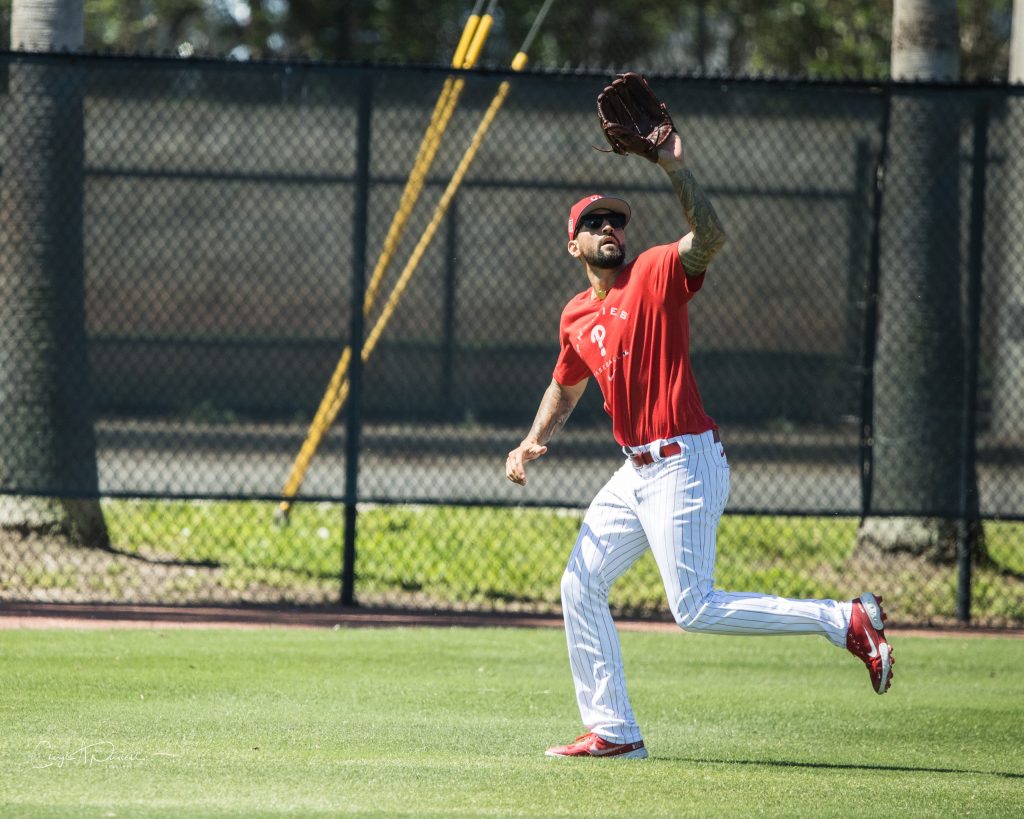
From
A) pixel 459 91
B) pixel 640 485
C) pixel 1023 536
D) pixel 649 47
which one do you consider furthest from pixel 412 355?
pixel 649 47

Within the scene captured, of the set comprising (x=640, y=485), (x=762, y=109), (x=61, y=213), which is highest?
(x=762, y=109)

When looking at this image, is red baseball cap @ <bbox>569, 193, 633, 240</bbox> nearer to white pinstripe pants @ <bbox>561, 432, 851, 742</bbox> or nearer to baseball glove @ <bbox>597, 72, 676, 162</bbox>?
baseball glove @ <bbox>597, 72, 676, 162</bbox>

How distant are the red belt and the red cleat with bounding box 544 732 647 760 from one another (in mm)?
937

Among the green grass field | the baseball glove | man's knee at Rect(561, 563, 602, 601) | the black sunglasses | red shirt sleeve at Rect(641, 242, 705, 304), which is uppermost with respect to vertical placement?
the baseball glove

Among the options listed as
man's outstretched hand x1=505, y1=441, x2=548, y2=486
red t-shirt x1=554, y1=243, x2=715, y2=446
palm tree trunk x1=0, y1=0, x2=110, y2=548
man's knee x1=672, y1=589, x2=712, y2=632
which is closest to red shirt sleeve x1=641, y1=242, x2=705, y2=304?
red t-shirt x1=554, y1=243, x2=715, y2=446

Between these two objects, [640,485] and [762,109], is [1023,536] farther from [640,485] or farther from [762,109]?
[640,485]

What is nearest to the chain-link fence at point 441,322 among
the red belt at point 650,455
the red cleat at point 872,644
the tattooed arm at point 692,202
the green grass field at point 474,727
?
the green grass field at point 474,727

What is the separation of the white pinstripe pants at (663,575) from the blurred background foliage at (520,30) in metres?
19.4

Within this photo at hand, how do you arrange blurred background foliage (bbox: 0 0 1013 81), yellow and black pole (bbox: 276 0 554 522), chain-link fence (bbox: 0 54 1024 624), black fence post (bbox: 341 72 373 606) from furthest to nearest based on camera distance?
blurred background foliage (bbox: 0 0 1013 81) → yellow and black pole (bbox: 276 0 554 522) → chain-link fence (bbox: 0 54 1024 624) → black fence post (bbox: 341 72 373 606)

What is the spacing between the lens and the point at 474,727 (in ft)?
18.3

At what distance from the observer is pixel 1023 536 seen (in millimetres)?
10312

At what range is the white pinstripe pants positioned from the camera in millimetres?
4867

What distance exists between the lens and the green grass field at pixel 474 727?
443 centimetres

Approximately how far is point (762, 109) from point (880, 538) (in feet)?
8.73
